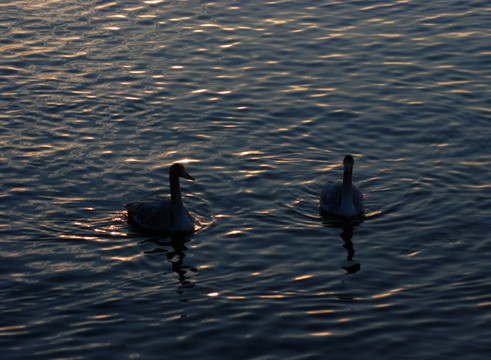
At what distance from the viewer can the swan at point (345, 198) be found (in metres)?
20.0

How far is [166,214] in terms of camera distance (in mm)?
19500

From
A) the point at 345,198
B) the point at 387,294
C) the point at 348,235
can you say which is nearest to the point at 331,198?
the point at 345,198

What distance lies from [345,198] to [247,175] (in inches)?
113

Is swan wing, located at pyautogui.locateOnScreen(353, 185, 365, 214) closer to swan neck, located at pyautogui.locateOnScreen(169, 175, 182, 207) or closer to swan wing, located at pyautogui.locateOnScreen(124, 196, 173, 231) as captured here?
swan neck, located at pyautogui.locateOnScreen(169, 175, 182, 207)

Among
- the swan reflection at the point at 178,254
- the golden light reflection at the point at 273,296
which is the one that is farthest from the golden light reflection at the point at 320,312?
the swan reflection at the point at 178,254

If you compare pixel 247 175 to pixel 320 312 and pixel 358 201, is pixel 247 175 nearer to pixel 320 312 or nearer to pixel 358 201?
pixel 358 201

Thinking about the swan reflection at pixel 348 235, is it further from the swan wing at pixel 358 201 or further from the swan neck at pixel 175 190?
the swan neck at pixel 175 190

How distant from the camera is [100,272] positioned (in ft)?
57.9

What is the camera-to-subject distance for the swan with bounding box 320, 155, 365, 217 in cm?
1998

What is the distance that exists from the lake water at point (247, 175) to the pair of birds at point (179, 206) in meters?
0.28

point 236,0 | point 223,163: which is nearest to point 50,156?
point 223,163

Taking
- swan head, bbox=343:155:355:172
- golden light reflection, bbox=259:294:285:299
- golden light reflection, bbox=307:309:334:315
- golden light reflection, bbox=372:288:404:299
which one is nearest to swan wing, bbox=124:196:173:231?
golden light reflection, bbox=259:294:285:299

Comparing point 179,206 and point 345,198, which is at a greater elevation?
point 179,206

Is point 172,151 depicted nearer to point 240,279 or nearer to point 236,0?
point 240,279
